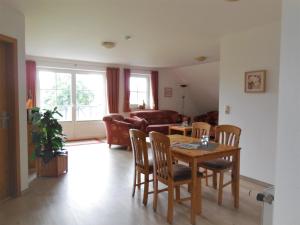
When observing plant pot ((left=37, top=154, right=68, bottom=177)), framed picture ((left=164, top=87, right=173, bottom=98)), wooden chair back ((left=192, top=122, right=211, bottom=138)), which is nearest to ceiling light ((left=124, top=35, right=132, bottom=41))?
wooden chair back ((left=192, top=122, right=211, bottom=138))

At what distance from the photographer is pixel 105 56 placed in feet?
20.1

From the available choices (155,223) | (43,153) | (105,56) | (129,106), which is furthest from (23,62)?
(129,106)

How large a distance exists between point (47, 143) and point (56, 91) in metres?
3.31

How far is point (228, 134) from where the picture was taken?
10.9 feet

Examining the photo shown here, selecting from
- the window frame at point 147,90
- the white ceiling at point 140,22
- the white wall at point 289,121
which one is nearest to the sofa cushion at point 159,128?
the window frame at point 147,90

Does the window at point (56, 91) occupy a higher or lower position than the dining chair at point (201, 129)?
higher

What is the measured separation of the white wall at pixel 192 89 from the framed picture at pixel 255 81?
3.65 metres

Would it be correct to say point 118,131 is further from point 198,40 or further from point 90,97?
point 198,40

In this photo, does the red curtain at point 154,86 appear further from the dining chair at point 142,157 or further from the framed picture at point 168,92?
the dining chair at point 142,157

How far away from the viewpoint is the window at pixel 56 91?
666 centimetres

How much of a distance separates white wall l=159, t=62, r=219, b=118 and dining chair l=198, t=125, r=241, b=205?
14.1 ft

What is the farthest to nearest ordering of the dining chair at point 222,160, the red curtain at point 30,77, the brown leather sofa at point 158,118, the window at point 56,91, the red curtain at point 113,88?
1. the red curtain at point 113,88
2. the brown leather sofa at point 158,118
3. the window at point 56,91
4. the red curtain at point 30,77
5. the dining chair at point 222,160

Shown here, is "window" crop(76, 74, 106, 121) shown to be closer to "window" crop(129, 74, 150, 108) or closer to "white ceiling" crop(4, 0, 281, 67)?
"window" crop(129, 74, 150, 108)

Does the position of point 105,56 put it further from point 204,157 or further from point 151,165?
point 204,157
